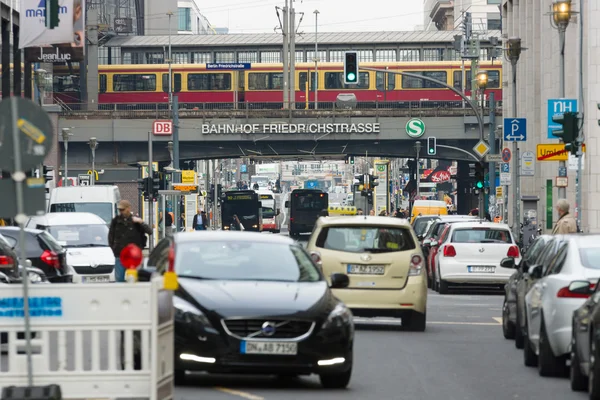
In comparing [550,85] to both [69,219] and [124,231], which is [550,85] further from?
[124,231]

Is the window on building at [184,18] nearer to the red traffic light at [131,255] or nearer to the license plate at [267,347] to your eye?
the license plate at [267,347]

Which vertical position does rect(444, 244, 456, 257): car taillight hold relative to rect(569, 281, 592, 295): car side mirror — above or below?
below

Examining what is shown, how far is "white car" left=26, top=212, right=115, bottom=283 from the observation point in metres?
27.9

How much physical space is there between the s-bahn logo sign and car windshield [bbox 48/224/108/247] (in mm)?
44483

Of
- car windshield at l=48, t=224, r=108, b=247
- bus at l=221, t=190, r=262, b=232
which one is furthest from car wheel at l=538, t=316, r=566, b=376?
bus at l=221, t=190, r=262, b=232

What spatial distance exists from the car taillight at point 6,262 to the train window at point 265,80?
55406mm

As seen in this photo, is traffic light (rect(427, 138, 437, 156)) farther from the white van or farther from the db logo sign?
the white van

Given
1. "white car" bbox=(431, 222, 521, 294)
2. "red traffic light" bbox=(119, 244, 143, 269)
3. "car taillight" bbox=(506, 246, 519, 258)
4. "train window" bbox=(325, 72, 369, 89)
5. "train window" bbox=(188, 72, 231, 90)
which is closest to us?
"red traffic light" bbox=(119, 244, 143, 269)

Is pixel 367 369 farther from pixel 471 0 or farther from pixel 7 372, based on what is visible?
pixel 471 0

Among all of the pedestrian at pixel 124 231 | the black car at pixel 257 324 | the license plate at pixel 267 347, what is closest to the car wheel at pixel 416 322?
the pedestrian at pixel 124 231

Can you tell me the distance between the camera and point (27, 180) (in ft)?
31.8

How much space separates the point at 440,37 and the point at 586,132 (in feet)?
166

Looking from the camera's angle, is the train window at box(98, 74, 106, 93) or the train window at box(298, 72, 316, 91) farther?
the train window at box(298, 72, 316, 91)

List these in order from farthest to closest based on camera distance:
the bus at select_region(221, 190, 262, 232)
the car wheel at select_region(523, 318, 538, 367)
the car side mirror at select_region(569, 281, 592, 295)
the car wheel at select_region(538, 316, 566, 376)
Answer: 1. the bus at select_region(221, 190, 262, 232)
2. the car wheel at select_region(523, 318, 538, 367)
3. the car wheel at select_region(538, 316, 566, 376)
4. the car side mirror at select_region(569, 281, 592, 295)
